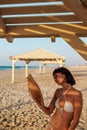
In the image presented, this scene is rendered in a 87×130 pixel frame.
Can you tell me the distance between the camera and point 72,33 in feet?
13.5

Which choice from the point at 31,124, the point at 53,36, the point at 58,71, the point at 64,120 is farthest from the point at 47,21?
the point at 31,124

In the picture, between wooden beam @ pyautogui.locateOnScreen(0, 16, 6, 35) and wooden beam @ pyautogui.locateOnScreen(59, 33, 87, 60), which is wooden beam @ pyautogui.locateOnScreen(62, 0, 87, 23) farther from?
wooden beam @ pyautogui.locateOnScreen(0, 16, 6, 35)

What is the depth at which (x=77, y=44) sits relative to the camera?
3.99 metres

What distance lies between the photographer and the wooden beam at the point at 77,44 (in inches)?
155

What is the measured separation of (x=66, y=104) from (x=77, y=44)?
134cm

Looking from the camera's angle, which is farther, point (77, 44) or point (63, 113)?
point (77, 44)

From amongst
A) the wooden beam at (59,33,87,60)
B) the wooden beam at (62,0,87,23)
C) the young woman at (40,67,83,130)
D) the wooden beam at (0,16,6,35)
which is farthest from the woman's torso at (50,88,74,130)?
the wooden beam at (0,16,6,35)

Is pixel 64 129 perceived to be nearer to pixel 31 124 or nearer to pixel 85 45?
pixel 85 45

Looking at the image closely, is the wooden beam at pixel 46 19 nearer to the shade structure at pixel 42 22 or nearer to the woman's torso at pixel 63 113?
the shade structure at pixel 42 22

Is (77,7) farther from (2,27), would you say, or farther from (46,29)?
(2,27)

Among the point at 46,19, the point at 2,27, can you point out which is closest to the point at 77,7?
the point at 46,19

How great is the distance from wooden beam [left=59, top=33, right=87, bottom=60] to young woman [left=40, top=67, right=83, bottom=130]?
3.56ft

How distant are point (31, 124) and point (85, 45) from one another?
140 inches

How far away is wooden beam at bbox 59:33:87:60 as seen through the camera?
12.9 ft
